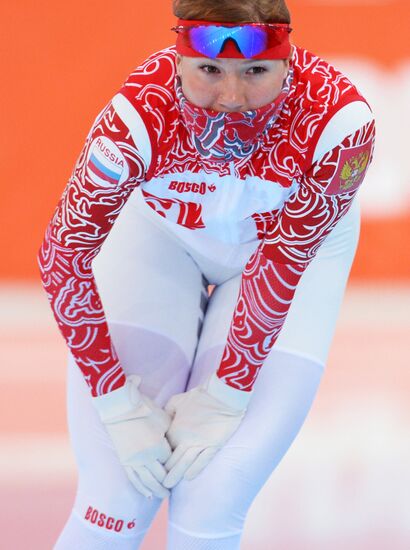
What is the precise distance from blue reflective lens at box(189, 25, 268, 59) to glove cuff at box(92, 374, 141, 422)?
62cm

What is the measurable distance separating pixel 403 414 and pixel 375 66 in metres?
1.35

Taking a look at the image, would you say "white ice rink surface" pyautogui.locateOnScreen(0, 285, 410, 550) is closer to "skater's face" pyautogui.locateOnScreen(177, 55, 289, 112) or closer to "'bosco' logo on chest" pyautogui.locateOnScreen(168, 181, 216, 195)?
"'bosco' logo on chest" pyautogui.locateOnScreen(168, 181, 216, 195)

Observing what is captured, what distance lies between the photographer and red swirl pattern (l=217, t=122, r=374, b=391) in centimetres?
183

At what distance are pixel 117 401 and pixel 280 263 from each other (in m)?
0.37

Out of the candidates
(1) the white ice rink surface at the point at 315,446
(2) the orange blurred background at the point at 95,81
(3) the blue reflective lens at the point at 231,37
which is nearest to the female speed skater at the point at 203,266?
(3) the blue reflective lens at the point at 231,37

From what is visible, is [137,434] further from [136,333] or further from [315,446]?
[315,446]

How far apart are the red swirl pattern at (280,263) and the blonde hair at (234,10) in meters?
0.24

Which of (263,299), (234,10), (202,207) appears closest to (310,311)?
(263,299)

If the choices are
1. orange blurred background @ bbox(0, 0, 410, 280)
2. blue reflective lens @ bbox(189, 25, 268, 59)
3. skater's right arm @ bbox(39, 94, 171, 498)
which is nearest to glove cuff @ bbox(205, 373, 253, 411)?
skater's right arm @ bbox(39, 94, 171, 498)

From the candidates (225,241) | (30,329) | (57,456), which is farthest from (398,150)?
(225,241)

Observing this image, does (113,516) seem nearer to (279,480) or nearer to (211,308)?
(211,308)

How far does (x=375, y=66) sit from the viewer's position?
3924mm

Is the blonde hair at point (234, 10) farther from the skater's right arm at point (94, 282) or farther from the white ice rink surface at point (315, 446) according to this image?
the white ice rink surface at point (315, 446)

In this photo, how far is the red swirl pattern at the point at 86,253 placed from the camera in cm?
181
